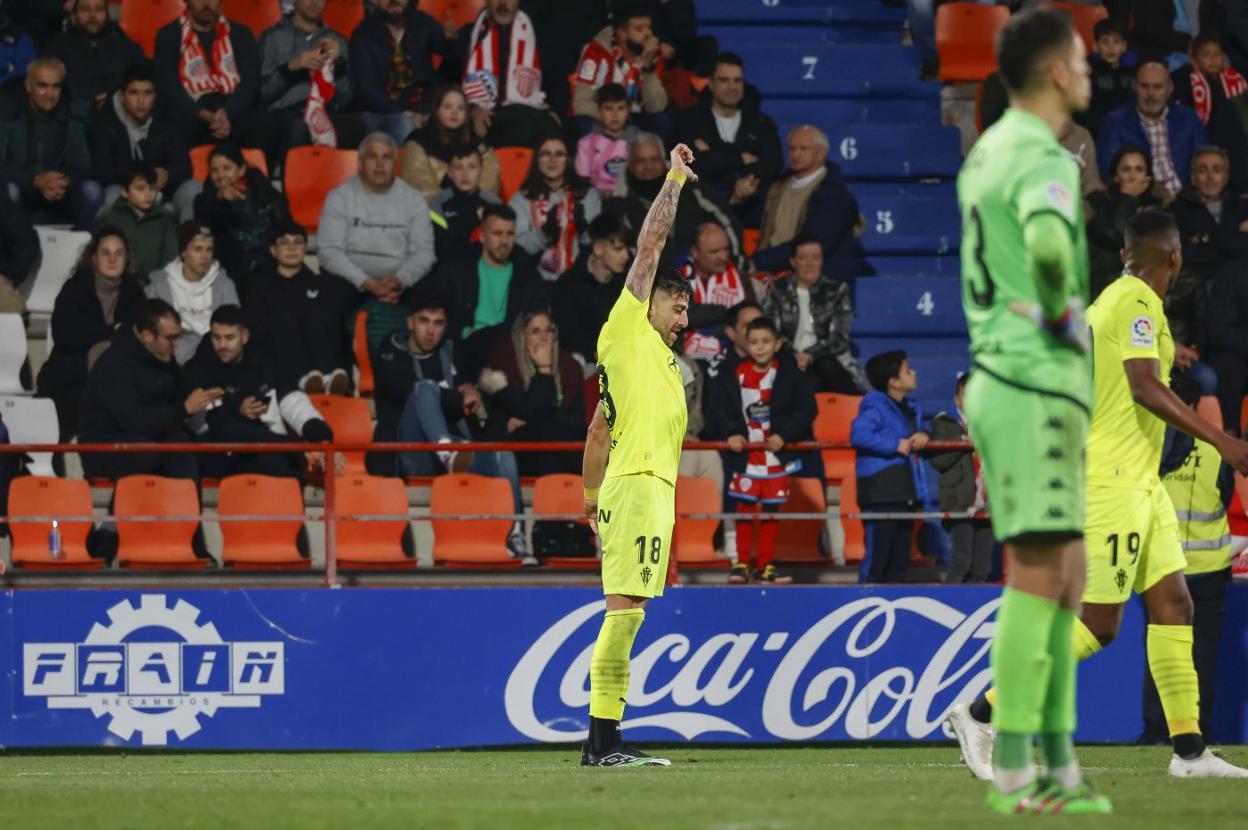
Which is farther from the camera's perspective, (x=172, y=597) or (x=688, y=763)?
(x=172, y=597)

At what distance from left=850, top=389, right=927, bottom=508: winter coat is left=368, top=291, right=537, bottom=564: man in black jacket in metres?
2.38

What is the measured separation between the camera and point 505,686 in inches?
515

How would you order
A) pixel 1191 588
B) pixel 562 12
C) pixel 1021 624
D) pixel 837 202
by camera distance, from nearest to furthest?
pixel 1021 624
pixel 1191 588
pixel 837 202
pixel 562 12

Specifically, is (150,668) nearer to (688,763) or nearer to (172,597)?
(172,597)

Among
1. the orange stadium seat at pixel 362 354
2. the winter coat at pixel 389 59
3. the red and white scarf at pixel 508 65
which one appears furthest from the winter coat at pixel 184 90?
the orange stadium seat at pixel 362 354

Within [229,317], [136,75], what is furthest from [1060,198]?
[136,75]

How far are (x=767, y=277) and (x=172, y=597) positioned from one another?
5814 mm

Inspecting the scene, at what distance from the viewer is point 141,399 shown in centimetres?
1377

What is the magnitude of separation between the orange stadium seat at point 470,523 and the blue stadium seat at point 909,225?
5.73m

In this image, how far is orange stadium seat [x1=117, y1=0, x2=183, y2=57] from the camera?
1852 centimetres

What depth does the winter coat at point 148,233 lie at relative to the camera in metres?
15.5

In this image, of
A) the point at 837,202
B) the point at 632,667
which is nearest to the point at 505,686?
the point at 632,667

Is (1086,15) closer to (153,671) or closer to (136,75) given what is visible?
(136,75)

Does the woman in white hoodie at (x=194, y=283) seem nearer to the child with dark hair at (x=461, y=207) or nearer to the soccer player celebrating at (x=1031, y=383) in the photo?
the child with dark hair at (x=461, y=207)
